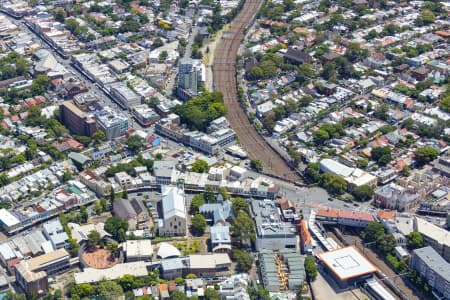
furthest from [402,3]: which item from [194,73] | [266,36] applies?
[194,73]

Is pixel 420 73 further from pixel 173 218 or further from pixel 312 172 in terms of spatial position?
pixel 173 218

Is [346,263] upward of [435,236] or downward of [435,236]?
downward

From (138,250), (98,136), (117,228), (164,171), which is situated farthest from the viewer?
(98,136)

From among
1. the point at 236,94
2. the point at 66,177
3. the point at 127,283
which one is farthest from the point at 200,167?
the point at 236,94

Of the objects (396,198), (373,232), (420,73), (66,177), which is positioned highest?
(420,73)

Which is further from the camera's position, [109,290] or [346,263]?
[346,263]

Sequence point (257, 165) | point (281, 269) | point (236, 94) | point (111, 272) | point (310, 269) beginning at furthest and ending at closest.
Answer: point (236, 94)
point (257, 165)
point (281, 269)
point (310, 269)
point (111, 272)

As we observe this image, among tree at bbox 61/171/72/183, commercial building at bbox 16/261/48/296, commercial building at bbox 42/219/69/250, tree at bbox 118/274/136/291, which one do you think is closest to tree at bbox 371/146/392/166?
tree at bbox 118/274/136/291
